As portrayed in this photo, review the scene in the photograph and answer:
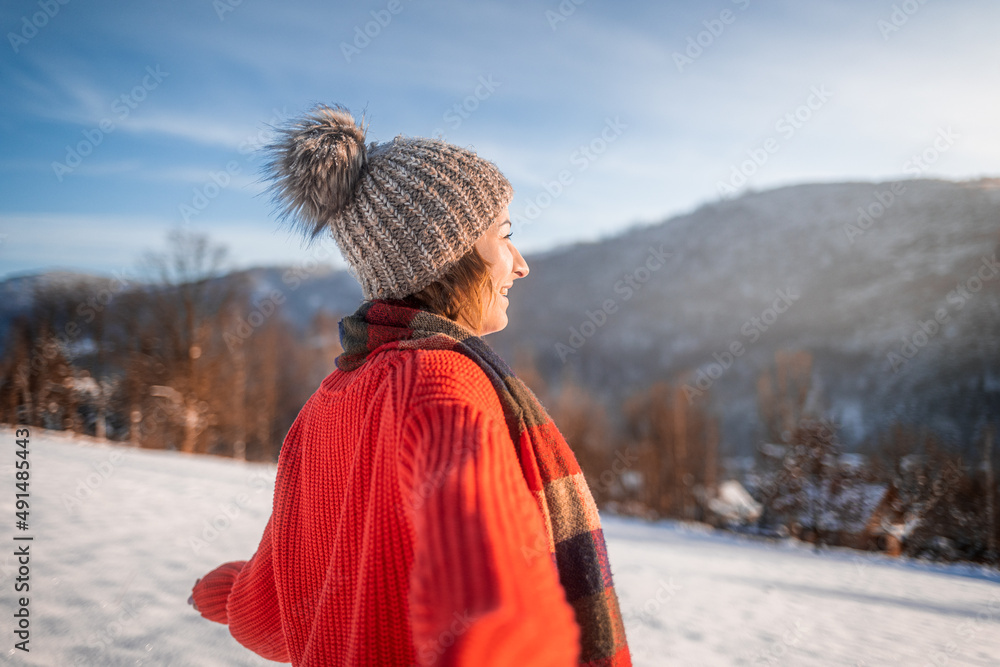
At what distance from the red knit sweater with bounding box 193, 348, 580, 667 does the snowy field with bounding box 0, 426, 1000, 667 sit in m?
2.51

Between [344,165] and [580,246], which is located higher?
[580,246]

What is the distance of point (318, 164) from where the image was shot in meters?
1.07

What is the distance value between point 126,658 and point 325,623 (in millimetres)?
2958

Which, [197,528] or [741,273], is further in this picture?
[741,273]

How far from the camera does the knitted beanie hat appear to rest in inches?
42.5

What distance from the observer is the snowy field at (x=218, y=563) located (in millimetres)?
3141

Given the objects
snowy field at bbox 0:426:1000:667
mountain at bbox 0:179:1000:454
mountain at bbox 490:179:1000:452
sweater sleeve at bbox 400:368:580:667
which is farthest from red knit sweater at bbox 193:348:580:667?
mountain at bbox 490:179:1000:452

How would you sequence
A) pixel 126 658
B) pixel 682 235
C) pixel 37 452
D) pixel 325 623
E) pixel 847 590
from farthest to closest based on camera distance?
pixel 682 235, pixel 37 452, pixel 847 590, pixel 126 658, pixel 325 623

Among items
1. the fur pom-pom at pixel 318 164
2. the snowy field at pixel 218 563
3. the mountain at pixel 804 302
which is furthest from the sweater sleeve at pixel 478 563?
the mountain at pixel 804 302

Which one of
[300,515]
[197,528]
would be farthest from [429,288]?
[197,528]

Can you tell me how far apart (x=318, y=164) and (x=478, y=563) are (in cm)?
89

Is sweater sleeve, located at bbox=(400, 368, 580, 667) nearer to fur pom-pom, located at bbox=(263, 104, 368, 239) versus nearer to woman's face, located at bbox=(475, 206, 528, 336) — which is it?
woman's face, located at bbox=(475, 206, 528, 336)

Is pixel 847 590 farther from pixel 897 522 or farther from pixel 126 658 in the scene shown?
pixel 897 522

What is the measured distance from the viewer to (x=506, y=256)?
1.17m
